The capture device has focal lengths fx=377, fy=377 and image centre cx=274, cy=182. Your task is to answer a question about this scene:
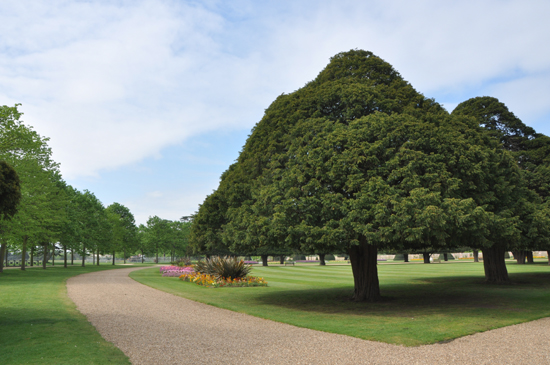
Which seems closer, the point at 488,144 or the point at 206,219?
the point at 488,144

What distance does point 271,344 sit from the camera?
7750 millimetres

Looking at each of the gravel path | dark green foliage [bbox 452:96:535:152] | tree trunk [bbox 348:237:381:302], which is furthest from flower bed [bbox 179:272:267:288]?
dark green foliage [bbox 452:96:535:152]

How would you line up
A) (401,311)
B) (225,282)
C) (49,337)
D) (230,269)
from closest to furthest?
(49,337) → (401,311) → (225,282) → (230,269)

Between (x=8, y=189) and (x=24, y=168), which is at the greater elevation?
(x=24, y=168)

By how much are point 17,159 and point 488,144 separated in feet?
97.3

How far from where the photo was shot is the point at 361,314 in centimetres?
1161

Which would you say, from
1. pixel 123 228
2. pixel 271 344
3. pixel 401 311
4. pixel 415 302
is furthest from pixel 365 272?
pixel 123 228

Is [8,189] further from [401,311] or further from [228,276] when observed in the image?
[228,276]

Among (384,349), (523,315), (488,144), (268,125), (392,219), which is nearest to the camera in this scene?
(384,349)

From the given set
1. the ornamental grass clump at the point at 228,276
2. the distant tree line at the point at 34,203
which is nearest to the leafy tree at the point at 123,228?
the distant tree line at the point at 34,203

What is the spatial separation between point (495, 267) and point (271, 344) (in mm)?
19446

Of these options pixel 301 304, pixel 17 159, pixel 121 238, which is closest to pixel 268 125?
pixel 301 304

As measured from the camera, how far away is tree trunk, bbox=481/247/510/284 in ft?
Answer: 72.2

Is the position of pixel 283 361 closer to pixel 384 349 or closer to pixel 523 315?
pixel 384 349
